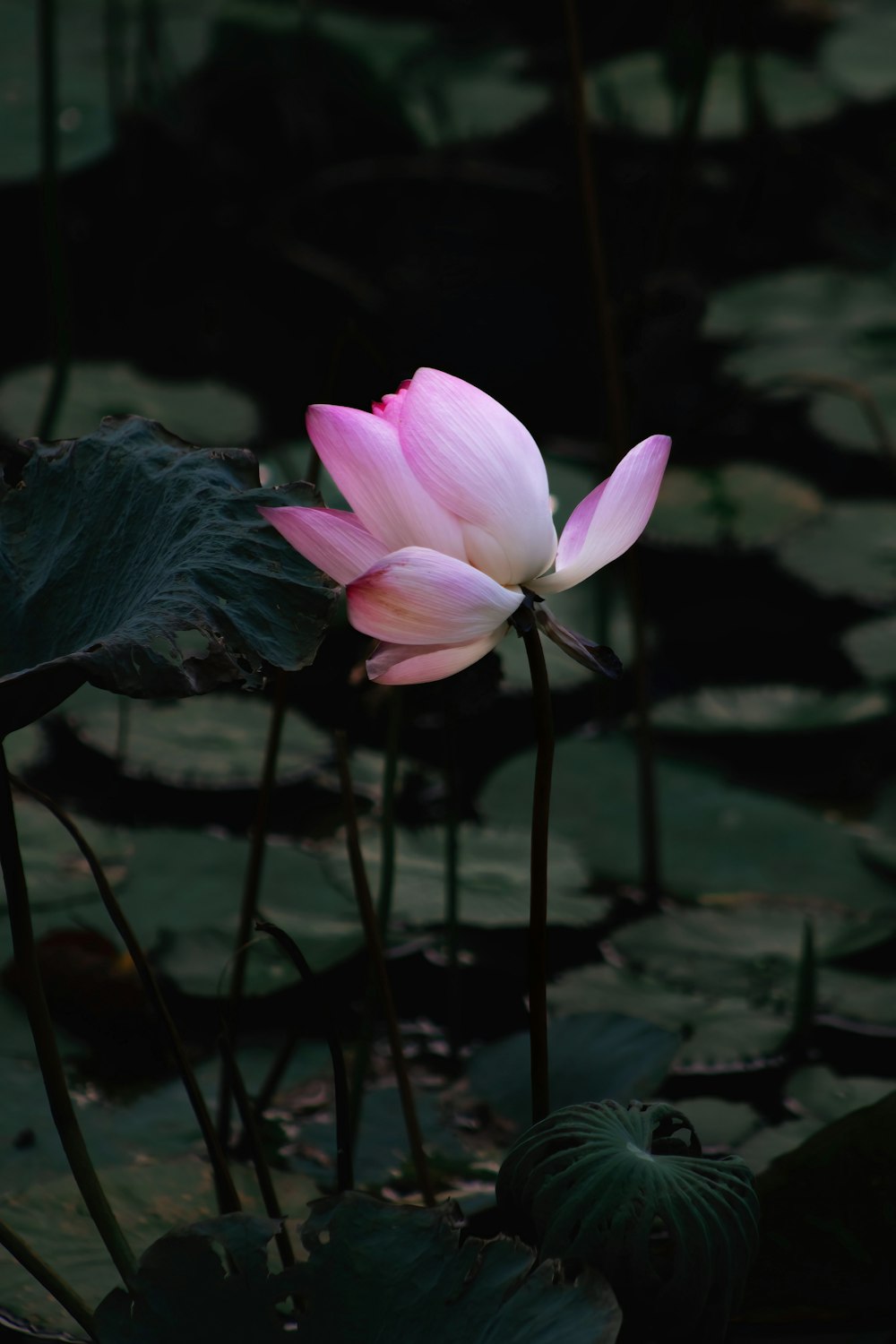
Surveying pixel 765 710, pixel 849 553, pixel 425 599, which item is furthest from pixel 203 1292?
pixel 849 553

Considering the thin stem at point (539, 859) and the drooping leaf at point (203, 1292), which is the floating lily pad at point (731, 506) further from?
the drooping leaf at point (203, 1292)

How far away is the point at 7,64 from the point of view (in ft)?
7.71

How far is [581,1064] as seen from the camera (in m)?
0.89

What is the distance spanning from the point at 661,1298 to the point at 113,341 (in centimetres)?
193

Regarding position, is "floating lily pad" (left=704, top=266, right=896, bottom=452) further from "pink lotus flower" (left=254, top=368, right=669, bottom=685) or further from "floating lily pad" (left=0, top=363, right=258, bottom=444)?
"pink lotus flower" (left=254, top=368, right=669, bottom=685)

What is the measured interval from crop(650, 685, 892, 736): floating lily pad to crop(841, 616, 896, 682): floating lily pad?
0.09ft

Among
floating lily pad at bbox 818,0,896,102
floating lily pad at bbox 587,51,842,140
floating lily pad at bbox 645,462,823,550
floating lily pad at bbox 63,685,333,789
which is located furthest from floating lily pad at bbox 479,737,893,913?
floating lily pad at bbox 818,0,896,102

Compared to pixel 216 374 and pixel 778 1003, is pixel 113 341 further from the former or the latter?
pixel 778 1003

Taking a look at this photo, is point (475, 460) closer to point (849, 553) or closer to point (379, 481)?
point (379, 481)

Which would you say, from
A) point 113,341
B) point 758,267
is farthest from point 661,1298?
point 758,267

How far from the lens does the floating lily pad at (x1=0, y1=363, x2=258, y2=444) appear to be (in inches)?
71.6

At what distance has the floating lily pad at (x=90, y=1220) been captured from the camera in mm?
753

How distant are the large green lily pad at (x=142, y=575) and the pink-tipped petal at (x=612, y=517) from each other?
11 centimetres

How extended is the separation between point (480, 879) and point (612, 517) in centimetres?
68
